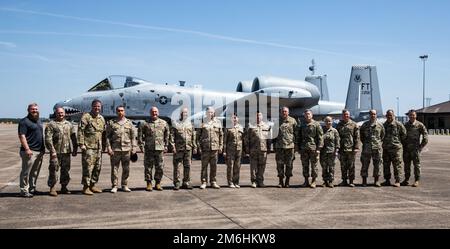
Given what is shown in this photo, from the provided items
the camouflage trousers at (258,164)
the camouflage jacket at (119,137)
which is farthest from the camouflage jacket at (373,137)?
the camouflage jacket at (119,137)

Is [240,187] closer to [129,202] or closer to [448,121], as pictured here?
[129,202]

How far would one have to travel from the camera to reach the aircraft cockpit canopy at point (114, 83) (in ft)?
61.6

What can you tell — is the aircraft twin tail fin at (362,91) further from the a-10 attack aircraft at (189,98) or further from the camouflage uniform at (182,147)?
the camouflage uniform at (182,147)

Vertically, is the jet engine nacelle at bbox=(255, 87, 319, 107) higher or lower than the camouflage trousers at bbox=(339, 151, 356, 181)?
higher

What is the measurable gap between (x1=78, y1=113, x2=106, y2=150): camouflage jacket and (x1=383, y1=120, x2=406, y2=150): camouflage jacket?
21.2 feet

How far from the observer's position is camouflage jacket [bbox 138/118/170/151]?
8750 mm

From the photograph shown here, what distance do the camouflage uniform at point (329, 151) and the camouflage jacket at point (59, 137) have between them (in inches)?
214

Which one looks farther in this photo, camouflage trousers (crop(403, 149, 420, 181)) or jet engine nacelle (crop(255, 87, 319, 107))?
jet engine nacelle (crop(255, 87, 319, 107))

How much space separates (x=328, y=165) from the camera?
938 cm

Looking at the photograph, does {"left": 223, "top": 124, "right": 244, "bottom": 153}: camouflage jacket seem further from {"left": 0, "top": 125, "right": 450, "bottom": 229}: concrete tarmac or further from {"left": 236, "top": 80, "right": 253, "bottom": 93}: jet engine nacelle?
{"left": 236, "top": 80, "right": 253, "bottom": 93}: jet engine nacelle

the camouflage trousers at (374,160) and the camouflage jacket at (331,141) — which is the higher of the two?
the camouflage jacket at (331,141)

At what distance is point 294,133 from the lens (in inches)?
372

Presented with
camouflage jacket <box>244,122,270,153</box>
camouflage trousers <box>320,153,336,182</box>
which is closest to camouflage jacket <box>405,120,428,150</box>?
camouflage trousers <box>320,153,336,182</box>

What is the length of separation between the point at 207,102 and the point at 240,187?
11.1m
